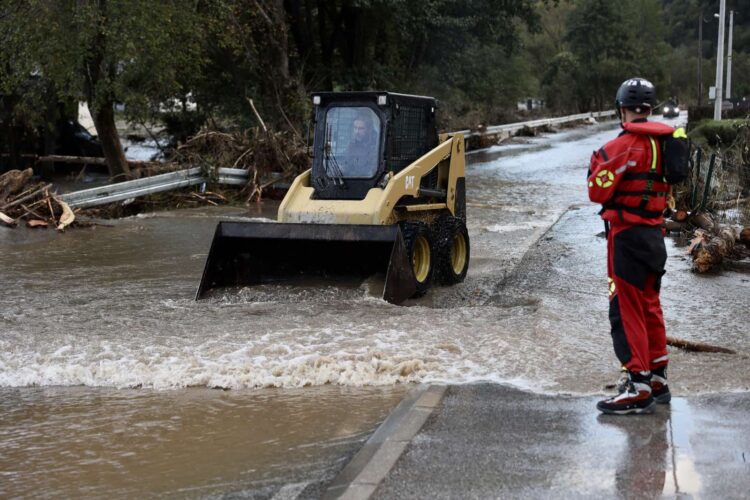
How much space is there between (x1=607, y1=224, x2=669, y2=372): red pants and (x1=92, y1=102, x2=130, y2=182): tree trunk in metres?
17.1

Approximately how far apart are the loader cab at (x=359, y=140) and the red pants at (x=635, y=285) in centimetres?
512

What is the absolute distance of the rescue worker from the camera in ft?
20.4

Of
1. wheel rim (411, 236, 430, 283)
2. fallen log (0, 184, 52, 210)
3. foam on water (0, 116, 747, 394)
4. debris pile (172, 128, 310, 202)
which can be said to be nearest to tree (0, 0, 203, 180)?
debris pile (172, 128, 310, 202)

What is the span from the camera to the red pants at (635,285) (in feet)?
20.4

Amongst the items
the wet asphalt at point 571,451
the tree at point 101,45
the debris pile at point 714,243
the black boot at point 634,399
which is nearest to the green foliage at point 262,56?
the tree at point 101,45

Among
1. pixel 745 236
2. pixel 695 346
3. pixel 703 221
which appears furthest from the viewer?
pixel 703 221

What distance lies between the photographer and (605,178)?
6211 mm

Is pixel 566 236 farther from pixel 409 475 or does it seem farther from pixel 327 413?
pixel 409 475

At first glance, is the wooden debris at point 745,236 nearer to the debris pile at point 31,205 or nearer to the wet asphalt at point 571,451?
the wet asphalt at point 571,451

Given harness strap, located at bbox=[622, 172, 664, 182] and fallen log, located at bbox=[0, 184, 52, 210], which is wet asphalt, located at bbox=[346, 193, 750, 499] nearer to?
harness strap, located at bbox=[622, 172, 664, 182]

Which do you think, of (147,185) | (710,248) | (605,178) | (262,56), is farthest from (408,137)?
(262,56)

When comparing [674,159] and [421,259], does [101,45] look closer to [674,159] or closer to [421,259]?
[421,259]

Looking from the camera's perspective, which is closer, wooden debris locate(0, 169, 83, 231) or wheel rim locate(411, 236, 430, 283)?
wheel rim locate(411, 236, 430, 283)

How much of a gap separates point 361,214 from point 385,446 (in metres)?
5.28
